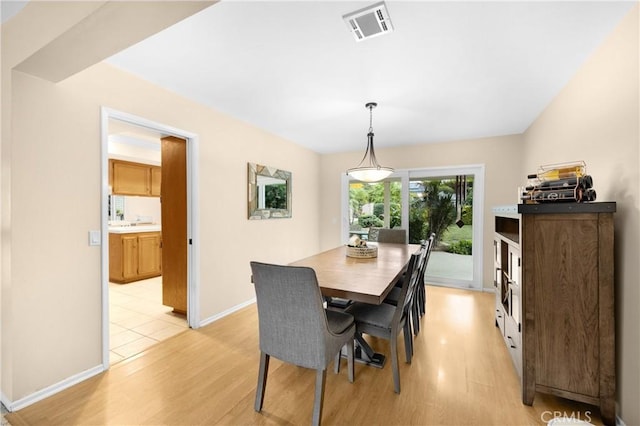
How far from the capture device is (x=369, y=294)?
5.46 feet

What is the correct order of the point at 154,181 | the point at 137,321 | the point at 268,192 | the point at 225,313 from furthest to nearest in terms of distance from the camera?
the point at 154,181, the point at 268,192, the point at 225,313, the point at 137,321

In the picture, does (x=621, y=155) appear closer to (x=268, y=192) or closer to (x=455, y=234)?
(x=455, y=234)

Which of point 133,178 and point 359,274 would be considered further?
point 133,178

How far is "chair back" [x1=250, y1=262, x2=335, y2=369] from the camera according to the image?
4.92 ft

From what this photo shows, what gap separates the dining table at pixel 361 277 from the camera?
1730 millimetres

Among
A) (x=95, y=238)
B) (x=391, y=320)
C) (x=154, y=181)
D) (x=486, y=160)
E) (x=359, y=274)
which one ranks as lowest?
(x=391, y=320)

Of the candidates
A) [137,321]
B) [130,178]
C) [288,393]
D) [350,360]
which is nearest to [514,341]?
[350,360]

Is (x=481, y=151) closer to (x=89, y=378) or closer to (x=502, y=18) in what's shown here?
(x=502, y=18)

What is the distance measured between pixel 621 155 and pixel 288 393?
2608 mm

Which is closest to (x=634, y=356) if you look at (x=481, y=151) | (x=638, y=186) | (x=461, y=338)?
(x=638, y=186)

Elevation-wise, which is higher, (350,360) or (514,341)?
(514,341)

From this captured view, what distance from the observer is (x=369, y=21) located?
1.65m

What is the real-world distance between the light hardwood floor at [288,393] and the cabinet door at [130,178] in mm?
3530

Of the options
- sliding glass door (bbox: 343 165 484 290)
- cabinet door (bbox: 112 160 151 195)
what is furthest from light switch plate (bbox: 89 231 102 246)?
sliding glass door (bbox: 343 165 484 290)
